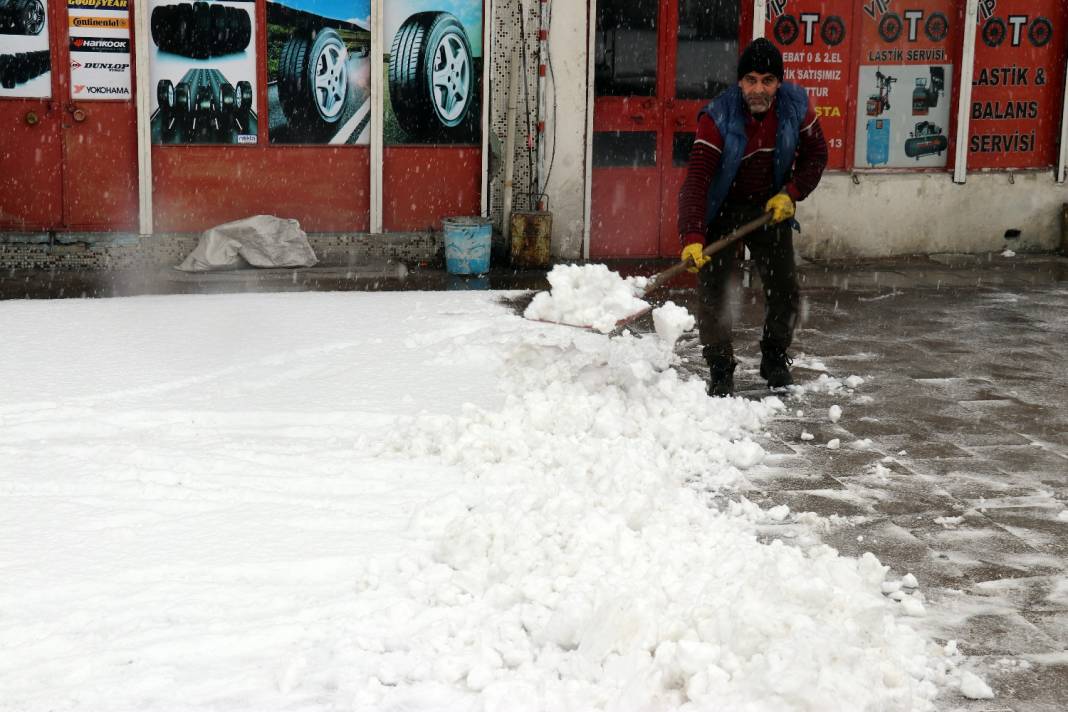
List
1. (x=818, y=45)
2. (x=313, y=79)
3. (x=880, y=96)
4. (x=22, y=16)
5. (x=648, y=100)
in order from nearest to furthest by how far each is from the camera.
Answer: (x=22, y=16) < (x=313, y=79) < (x=648, y=100) < (x=818, y=45) < (x=880, y=96)

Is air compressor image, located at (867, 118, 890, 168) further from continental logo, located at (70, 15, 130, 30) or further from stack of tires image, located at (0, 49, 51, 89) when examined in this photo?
stack of tires image, located at (0, 49, 51, 89)

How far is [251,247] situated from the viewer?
11.7 meters

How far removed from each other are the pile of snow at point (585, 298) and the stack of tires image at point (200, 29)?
204 inches

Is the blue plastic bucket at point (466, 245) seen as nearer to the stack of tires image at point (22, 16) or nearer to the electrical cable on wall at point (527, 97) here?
the electrical cable on wall at point (527, 97)

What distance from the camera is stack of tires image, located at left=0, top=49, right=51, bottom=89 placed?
11.2 m

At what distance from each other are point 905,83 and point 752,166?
21.3ft

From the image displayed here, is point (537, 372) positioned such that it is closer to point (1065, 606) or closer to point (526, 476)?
point (526, 476)

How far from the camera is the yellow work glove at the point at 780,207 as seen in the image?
718 cm

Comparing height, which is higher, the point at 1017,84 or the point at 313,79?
the point at 1017,84

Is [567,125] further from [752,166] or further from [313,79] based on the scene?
[752,166]

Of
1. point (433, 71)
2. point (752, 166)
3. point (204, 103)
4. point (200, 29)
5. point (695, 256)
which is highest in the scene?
point (200, 29)

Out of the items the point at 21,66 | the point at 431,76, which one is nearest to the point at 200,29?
the point at 21,66

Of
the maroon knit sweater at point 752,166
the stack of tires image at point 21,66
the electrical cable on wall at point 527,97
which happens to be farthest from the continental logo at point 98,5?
the maroon knit sweater at point 752,166

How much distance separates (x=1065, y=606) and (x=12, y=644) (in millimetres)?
3401
